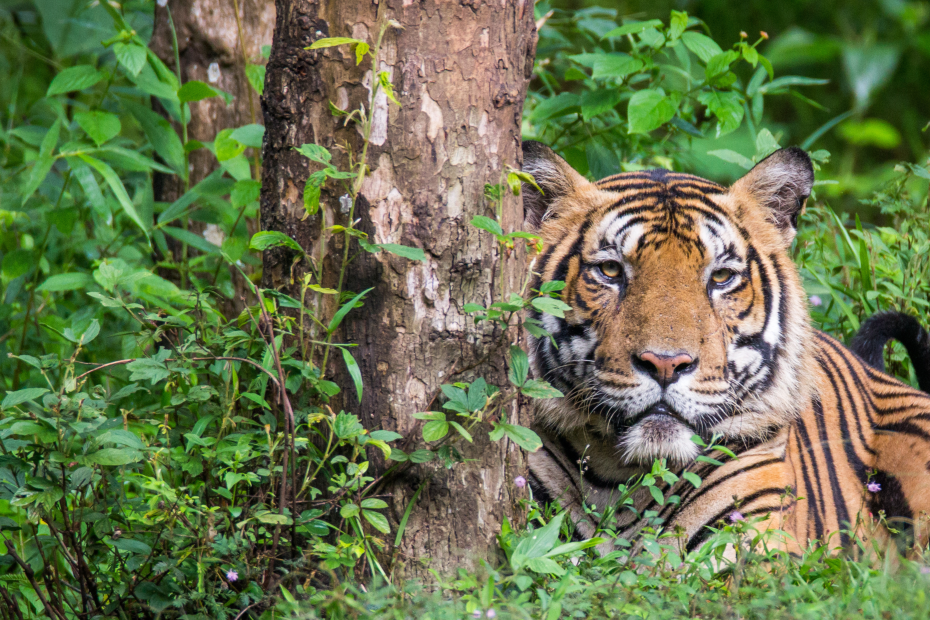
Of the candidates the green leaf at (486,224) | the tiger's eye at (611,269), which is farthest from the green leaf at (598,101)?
the green leaf at (486,224)

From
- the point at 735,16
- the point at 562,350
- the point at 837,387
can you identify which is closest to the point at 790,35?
the point at 735,16

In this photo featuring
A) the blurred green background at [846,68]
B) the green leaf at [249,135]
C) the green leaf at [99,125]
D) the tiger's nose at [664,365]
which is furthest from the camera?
the blurred green background at [846,68]

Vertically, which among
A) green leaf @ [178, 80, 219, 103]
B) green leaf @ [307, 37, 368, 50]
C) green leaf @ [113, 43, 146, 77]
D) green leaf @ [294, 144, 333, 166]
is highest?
green leaf @ [307, 37, 368, 50]

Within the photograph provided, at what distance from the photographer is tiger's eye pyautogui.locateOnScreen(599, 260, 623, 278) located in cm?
255

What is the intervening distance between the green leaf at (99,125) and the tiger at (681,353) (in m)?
1.53

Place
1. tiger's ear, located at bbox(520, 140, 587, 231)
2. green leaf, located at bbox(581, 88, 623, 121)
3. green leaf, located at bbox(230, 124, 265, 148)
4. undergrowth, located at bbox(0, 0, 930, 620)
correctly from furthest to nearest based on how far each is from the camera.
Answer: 1. green leaf, located at bbox(581, 88, 623, 121)
2. green leaf, located at bbox(230, 124, 265, 148)
3. tiger's ear, located at bbox(520, 140, 587, 231)
4. undergrowth, located at bbox(0, 0, 930, 620)

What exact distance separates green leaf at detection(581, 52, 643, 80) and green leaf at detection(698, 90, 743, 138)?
0.30m

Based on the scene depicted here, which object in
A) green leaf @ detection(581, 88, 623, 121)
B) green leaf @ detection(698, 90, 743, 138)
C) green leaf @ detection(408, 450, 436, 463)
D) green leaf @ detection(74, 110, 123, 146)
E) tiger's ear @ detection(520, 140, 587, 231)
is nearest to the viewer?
green leaf @ detection(408, 450, 436, 463)

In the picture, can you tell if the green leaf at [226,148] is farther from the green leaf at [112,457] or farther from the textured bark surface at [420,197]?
the green leaf at [112,457]

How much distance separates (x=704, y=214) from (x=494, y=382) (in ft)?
3.30

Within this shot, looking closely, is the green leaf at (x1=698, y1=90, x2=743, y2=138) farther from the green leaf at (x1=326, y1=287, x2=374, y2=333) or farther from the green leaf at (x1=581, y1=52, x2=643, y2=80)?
the green leaf at (x1=326, y1=287, x2=374, y2=333)

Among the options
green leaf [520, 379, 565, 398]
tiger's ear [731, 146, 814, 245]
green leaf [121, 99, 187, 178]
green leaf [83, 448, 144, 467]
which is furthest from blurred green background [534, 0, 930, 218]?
green leaf [83, 448, 144, 467]

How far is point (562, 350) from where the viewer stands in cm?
258

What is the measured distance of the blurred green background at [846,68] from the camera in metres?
7.25
